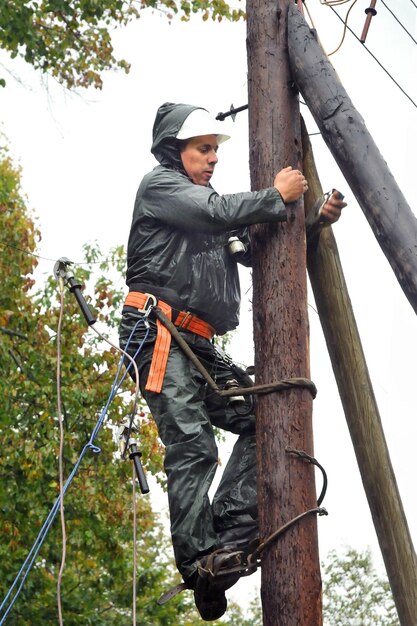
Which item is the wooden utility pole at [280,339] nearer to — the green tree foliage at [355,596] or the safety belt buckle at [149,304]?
the safety belt buckle at [149,304]

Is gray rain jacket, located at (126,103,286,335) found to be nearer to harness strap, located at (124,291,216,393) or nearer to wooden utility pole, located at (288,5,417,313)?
harness strap, located at (124,291,216,393)

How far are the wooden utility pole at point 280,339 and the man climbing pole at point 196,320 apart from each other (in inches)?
4.4

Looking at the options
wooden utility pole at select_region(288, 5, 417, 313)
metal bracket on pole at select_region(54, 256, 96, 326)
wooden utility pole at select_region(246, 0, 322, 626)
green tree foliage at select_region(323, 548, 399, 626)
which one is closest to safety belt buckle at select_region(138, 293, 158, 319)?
metal bracket on pole at select_region(54, 256, 96, 326)

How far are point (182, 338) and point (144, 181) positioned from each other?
2.19 feet

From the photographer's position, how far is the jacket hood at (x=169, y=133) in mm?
4348

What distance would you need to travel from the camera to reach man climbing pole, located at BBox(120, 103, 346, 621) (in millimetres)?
3793

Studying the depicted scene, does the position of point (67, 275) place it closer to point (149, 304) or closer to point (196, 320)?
point (149, 304)

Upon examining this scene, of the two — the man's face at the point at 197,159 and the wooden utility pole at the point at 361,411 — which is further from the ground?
the man's face at the point at 197,159

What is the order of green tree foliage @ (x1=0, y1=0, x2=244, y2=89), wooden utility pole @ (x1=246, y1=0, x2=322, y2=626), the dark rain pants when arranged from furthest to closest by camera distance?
green tree foliage @ (x1=0, y1=0, x2=244, y2=89)
the dark rain pants
wooden utility pole @ (x1=246, y1=0, x2=322, y2=626)

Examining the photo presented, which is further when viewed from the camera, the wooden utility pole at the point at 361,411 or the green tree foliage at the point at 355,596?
the green tree foliage at the point at 355,596

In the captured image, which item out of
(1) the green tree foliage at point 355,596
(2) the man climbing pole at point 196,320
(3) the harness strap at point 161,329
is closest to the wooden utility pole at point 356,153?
(2) the man climbing pole at point 196,320

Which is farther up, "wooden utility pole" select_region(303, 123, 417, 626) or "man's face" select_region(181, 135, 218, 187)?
"man's face" select_region(181, 135, 218, 187)

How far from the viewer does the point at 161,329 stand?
13.3 ft

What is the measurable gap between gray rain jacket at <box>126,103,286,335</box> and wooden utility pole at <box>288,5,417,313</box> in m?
0.45
